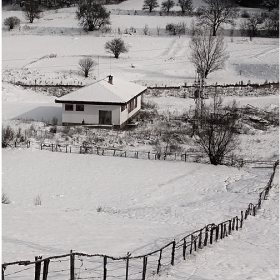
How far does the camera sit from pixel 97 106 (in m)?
36.3

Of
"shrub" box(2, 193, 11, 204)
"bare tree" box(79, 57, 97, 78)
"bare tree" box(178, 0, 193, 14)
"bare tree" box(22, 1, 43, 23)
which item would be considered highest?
"bare tree" box(178, 0, 193, 14)

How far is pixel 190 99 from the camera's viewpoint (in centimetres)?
4712

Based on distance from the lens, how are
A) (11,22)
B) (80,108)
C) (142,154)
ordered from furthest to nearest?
(11,22), (80,108), (142,154)

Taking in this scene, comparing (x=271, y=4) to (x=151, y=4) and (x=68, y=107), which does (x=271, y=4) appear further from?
(x=68, y=107)

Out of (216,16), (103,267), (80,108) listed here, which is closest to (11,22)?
(216,16)

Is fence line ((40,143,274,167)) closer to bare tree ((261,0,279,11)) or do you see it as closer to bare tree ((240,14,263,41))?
bare tree ((240,14,263,41))

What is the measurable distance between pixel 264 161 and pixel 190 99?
1824 centimetres

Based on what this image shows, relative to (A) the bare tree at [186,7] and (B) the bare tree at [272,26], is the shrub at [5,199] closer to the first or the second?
(B) the bare tree at [272,26]

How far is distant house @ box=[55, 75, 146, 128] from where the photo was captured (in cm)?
3594

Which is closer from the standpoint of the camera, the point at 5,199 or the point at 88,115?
the point at 5,199

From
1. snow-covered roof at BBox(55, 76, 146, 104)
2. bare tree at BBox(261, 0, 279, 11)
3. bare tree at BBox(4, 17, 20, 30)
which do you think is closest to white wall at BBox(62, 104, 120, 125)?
snow-covered roof at BBox(55, 76, 146, 104)

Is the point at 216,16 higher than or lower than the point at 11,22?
higher

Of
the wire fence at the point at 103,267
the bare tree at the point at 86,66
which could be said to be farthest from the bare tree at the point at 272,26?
the wire fence at the point at 103,267

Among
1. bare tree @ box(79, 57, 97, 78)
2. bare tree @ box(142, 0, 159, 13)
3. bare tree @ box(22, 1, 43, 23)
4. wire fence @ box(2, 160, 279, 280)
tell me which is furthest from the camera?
bare tree @ box(142, 0, 159, 13)
